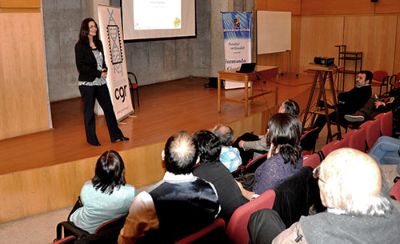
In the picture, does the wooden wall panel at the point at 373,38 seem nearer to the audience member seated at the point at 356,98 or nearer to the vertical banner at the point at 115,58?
the audience member seated at the point at 356,98

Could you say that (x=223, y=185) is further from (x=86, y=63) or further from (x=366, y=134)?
(x=86, y=63)

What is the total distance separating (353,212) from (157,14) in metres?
7.40

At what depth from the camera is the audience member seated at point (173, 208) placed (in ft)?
6.95

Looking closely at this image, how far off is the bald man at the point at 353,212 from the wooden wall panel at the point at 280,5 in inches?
361

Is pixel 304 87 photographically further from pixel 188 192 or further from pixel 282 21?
pixel 188 192

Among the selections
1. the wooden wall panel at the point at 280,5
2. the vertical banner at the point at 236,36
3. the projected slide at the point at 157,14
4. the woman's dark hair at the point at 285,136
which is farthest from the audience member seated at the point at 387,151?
the wooden wall panel at the point at 280,5

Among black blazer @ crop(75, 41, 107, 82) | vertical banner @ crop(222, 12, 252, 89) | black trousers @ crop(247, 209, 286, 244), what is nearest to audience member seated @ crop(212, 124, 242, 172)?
black trousers @ crop(247, 209, 286, 244)

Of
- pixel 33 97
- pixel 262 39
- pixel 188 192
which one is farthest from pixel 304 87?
pixel 188 192

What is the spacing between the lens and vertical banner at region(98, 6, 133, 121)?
6004 millimetres

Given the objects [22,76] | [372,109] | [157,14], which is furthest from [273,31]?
[22,76]

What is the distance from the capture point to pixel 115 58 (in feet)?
20.8

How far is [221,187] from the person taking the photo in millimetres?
2627

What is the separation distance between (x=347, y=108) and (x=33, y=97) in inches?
173

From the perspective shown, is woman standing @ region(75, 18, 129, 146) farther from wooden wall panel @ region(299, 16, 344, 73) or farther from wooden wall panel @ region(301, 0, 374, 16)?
wooden wall panel @ region(301, 0, 374, 16)
